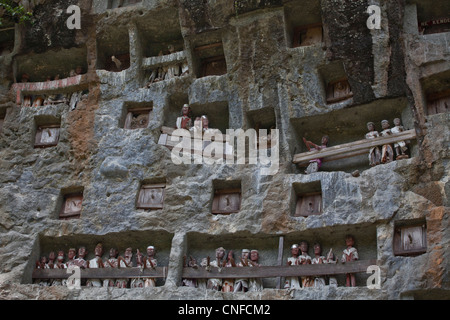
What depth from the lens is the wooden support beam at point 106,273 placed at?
590 inches

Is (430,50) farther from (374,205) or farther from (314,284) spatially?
(314,284)

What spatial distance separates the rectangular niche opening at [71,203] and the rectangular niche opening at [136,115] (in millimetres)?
2094

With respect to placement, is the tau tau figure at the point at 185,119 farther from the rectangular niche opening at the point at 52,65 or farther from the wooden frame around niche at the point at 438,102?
the wooden frame around niche at the point at 438,102

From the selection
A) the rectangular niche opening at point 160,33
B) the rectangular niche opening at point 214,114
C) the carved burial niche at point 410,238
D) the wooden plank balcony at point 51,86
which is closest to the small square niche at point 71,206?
the wooden plank balcony at point 51,86

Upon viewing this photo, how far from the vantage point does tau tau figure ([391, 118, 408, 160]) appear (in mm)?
14891

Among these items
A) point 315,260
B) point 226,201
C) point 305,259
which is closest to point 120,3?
point 226,201

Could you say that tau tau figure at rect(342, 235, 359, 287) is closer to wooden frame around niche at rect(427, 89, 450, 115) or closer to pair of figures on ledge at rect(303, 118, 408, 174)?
pair of figures on ledge at rect(303, 118, 408, 174)

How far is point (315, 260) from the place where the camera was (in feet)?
47.3

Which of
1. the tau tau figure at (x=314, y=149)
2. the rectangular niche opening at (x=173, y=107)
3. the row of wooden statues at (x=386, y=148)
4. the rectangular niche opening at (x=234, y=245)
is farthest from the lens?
the rectangular niche opening at (x=173, y=107)

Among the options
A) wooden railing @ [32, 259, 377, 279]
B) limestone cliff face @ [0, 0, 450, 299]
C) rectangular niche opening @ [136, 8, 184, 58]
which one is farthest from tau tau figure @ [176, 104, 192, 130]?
wooden railing @ [32, 259, 377, 279]

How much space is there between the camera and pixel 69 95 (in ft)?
61.3

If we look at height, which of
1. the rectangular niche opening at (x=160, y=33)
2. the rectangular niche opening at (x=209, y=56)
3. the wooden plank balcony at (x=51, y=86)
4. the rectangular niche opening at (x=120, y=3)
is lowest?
the wooden plank balcony at (x=51, y=86)

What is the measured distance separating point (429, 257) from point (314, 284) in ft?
7.75
